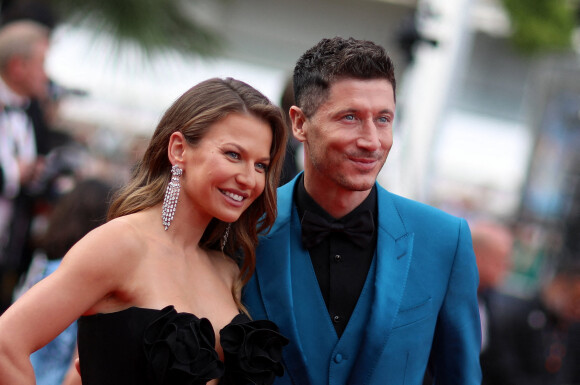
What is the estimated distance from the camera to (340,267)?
8.32 ft

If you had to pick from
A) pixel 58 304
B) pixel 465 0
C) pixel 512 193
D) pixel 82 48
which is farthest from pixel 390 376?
pixel 512 193

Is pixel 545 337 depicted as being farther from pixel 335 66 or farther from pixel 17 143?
pixel 335 66

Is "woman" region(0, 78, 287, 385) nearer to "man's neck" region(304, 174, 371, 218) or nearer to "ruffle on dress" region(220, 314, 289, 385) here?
"ruffle on dress" region(220, 314, 289, 385)

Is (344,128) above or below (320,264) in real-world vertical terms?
above

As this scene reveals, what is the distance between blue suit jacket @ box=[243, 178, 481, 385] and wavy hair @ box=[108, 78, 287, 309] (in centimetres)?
8

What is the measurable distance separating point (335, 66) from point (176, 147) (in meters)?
0.56

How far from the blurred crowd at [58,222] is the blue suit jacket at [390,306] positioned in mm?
862

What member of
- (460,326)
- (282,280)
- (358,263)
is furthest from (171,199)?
(460,326)

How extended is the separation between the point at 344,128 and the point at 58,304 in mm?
989

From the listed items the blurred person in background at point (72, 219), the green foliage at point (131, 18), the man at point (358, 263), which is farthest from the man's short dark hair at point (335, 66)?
the green foliage at point (131, 18)

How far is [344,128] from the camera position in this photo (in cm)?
244

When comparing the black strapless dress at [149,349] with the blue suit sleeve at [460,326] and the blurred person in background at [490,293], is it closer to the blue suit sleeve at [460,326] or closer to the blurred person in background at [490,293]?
the blue suit sleeve at [460,326]

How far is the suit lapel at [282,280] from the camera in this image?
2.43 metres

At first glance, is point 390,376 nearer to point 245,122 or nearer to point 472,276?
point 472,276
